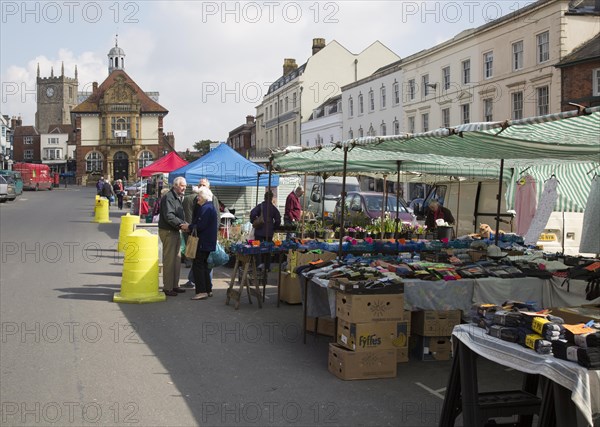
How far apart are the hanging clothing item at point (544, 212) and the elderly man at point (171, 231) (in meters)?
6.58

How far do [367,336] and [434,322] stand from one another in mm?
1209

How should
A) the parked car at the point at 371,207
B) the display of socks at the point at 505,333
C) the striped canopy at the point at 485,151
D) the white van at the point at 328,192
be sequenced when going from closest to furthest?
the display of socks at the point at 505,333, the striped canopy at the point at 485,151, the parked car at the point at 371,207, the white van at the point at 328,192

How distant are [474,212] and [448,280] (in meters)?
11.0

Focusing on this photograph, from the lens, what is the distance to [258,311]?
10.3 meters

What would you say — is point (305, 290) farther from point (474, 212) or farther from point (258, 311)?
point (474, 212)

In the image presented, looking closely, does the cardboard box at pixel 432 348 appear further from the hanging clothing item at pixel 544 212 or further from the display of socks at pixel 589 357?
the hanging clothing item at pixel 544 212

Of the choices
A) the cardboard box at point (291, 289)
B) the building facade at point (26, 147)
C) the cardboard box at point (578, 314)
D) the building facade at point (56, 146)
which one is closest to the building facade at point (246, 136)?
the building facade at point (56, 146)

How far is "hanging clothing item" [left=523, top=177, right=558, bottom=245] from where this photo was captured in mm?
→ 12302

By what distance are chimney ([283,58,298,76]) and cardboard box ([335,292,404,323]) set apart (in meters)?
66.0

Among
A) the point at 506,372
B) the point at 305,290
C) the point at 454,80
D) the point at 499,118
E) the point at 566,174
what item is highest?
the point at 454,80

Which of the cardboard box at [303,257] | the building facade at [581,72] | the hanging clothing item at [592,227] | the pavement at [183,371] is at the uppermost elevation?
the building facade at [581,72]

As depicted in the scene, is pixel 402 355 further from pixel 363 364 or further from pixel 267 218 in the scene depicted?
pixel 267 218

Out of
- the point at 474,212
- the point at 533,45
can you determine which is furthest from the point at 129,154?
the point at 474,212

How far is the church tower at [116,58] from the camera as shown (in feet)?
371
